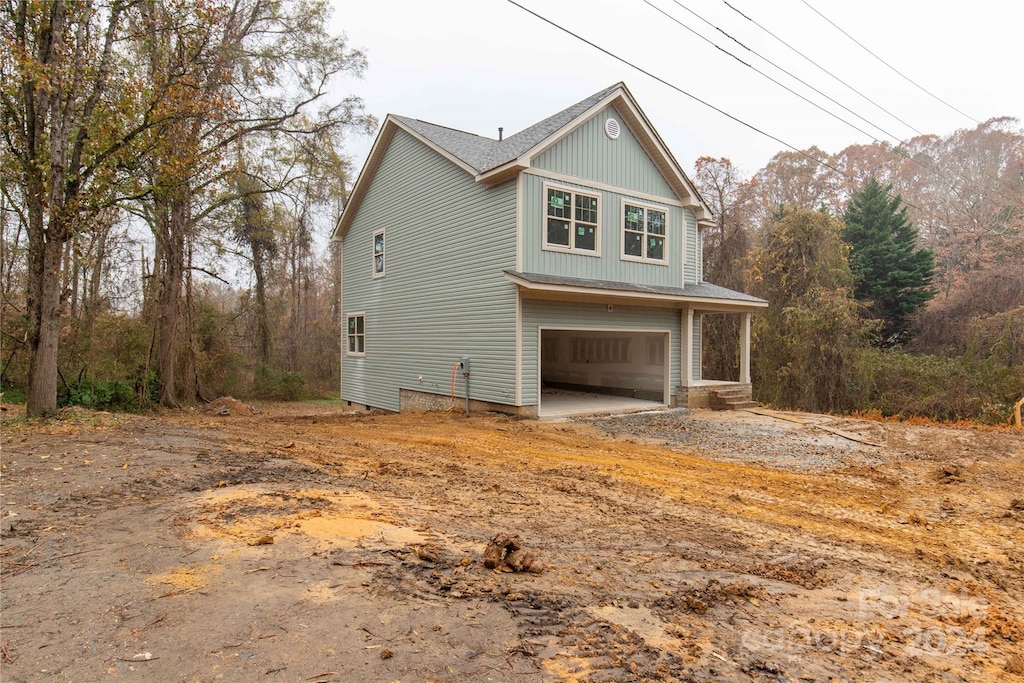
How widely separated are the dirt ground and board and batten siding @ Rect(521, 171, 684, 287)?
5613 millimetres

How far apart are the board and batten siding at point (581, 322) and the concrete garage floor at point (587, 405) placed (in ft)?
2.26

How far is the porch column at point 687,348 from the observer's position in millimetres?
13750

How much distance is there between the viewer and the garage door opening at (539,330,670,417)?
45.2ft

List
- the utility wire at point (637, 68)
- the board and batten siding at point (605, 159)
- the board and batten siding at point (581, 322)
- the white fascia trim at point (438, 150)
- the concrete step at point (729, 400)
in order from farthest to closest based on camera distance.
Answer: the concrete step at point (729, 400) < the white fascia trim at point (438, 150) < the board and batten siding at point (605, 159) < the board and batten siding at point (581, 322) < the utility wire at point (637, 68)

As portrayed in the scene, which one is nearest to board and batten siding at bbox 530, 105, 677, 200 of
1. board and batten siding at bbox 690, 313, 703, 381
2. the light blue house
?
the light blue house

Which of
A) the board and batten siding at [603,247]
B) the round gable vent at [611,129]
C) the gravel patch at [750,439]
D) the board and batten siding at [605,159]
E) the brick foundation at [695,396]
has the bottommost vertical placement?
the gravel patch at [750,439]

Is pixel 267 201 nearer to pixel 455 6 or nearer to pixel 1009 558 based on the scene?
pixel 455 6

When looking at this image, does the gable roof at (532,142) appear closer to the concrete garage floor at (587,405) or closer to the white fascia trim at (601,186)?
the white fascia trim at (601,186)

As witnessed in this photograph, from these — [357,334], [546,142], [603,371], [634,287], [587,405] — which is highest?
[546,142]

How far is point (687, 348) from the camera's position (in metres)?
13.8

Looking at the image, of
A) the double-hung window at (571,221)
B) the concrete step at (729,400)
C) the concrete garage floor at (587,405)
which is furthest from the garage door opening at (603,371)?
the double-hung window at (571,221)

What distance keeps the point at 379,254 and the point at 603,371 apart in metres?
7.87

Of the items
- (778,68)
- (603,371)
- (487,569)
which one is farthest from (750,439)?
(603,371)

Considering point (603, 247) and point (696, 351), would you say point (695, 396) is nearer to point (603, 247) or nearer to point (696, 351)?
point (696, 351)
